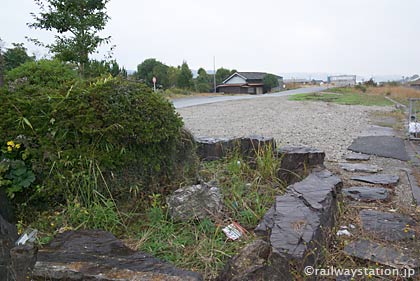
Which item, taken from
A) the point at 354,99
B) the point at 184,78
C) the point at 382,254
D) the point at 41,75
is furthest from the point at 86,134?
the point at 184,78

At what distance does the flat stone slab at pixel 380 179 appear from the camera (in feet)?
13.0

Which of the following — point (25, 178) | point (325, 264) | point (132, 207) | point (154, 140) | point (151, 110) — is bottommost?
point (325, 264)

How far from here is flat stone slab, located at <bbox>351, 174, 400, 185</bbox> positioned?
13.0 feet

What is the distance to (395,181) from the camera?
13.1 ft

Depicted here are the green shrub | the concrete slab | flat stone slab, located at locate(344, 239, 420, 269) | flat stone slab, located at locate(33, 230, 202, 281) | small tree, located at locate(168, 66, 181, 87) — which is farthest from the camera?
small tree, located at locate(168, 66, 181, 87)

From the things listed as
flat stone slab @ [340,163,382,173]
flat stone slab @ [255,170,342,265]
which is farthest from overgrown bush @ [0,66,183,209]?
flat stone slab @ [340,163,382,173]

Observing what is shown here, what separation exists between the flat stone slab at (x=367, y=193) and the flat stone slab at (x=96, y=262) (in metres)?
2.28

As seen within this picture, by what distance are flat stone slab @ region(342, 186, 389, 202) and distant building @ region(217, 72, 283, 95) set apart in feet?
139

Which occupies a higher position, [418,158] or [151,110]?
[151,110]

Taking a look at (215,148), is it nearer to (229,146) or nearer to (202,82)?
(229,146)

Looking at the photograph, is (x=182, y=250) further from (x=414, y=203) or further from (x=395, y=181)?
(x=395, y=181)

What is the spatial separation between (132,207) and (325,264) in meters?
1.64

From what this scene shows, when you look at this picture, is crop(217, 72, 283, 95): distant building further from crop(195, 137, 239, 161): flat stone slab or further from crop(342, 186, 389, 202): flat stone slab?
crop(342, 186, 389, 202): flat stone slab

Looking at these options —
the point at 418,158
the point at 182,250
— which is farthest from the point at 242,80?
the point at 182,250
